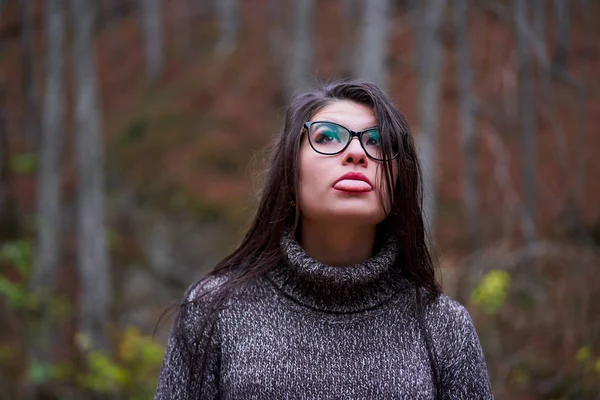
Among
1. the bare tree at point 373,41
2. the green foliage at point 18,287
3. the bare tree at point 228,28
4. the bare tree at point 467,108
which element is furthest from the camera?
the bare tree at point 228,28

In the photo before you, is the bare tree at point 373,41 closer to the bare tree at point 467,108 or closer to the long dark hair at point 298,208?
the bare tree at point 467,108

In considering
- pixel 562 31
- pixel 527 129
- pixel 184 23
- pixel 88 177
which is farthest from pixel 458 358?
pixel 184 23

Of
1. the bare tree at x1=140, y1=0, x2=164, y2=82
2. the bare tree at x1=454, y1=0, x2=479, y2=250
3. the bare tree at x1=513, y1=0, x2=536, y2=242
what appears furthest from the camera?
the bare tree at x1=140, y1=0, x2=164, y2=82

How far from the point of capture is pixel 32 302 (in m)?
7.54

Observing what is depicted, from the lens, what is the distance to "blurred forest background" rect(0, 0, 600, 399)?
234 inches

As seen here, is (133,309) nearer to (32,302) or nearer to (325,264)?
(32,302)

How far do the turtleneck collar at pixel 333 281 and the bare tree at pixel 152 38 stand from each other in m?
18.1

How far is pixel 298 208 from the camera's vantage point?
1.95m

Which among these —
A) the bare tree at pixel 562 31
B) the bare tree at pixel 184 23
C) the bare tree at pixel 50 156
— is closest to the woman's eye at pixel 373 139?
the bare tree at pixel 50 156

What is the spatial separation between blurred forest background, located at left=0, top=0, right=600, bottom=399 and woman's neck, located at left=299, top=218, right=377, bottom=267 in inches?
25.0

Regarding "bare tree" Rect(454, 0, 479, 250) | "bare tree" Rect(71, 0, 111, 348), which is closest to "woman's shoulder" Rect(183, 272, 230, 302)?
"bare tree" Rect(454, 0, 479, 250)

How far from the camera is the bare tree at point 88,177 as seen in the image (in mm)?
8492

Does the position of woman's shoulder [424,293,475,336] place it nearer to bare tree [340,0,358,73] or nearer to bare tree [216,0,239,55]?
bare tree [340,0,358,73]

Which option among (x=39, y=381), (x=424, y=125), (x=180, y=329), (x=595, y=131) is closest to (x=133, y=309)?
(x=39, y=381)
